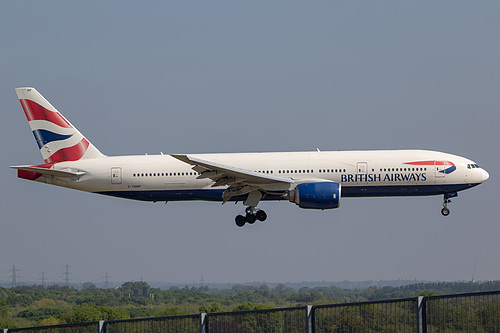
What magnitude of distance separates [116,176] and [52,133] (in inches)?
247

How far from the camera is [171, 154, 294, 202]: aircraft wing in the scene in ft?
128

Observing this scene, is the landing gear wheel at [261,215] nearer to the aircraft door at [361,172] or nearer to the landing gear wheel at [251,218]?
the landing gear wheel at [251,218]

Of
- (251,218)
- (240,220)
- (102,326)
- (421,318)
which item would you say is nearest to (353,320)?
(421,318)

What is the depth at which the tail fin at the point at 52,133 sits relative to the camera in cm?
4559

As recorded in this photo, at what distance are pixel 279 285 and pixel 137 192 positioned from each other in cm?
1938

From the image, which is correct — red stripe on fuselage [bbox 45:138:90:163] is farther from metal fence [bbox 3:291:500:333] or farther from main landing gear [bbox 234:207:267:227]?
metal fence [bbox 3:291:500:333]

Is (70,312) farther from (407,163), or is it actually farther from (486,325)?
(486,325)

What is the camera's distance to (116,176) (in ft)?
142

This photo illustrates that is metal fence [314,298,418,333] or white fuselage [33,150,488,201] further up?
white fuselage [33,150,488,201]

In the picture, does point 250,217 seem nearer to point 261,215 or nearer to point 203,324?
point 261,215

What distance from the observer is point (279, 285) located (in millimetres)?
58406

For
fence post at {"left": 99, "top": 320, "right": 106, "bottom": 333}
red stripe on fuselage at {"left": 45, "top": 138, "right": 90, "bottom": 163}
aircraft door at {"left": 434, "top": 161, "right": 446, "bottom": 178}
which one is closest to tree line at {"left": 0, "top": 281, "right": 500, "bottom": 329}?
aircraft door at {"left": 434, "top": 161, "right": 446, "bottom": 178}

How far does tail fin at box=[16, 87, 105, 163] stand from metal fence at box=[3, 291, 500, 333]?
30502 millimetres

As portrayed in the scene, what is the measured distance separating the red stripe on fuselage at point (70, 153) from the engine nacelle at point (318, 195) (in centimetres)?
1437
